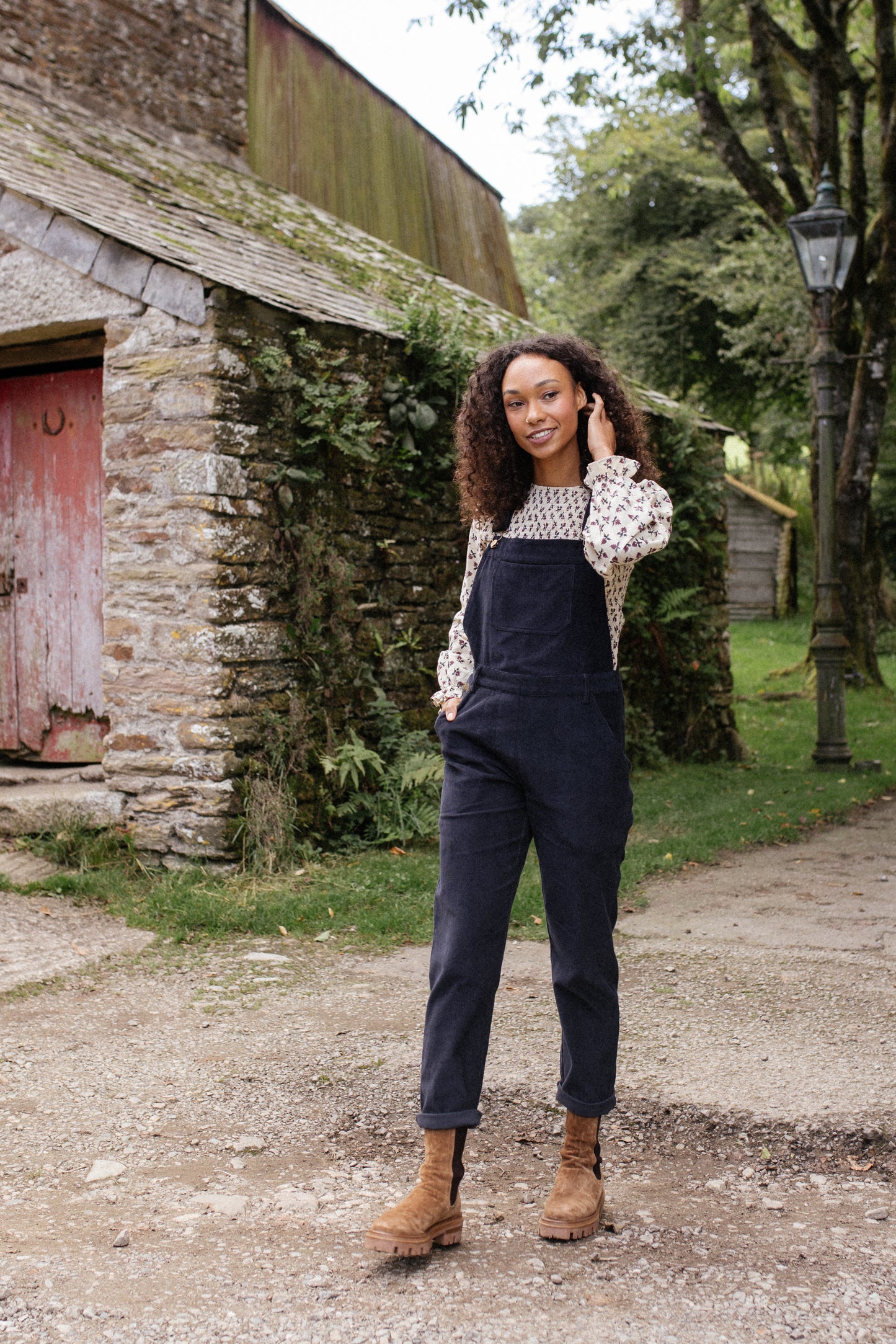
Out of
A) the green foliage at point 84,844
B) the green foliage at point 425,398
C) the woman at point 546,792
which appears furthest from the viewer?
the green foliage at point 425,398

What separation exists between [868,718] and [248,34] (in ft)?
27.9

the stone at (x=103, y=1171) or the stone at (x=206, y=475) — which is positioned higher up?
the stone at (x=206, y=475)

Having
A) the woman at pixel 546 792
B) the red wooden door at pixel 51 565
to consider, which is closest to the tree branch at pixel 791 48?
the red wooden door at pixel 51 565

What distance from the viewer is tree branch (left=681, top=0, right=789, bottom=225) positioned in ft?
35.7

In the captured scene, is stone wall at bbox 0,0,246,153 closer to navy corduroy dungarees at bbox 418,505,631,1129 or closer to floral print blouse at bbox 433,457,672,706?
floral print blouse at bbox 433,457,672,706

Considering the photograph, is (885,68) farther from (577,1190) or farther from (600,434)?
(577,1190)

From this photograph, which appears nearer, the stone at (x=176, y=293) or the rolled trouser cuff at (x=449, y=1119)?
the rolled trouser cuff at (x=449, y=1119)

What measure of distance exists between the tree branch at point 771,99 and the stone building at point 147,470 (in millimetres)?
4928

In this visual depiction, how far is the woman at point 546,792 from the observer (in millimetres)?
2529

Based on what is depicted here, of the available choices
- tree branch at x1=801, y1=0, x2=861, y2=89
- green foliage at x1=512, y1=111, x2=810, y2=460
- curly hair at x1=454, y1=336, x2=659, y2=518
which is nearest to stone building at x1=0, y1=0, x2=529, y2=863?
curly hair at x1=454, y1=336, x2=659, y2=518

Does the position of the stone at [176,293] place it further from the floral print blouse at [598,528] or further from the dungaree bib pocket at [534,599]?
the dungaree bib pocket at [534,599]

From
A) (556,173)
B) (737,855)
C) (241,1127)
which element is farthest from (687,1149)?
(556,173)

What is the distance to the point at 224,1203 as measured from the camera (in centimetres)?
277

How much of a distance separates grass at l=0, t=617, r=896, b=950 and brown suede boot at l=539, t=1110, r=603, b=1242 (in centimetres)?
243
